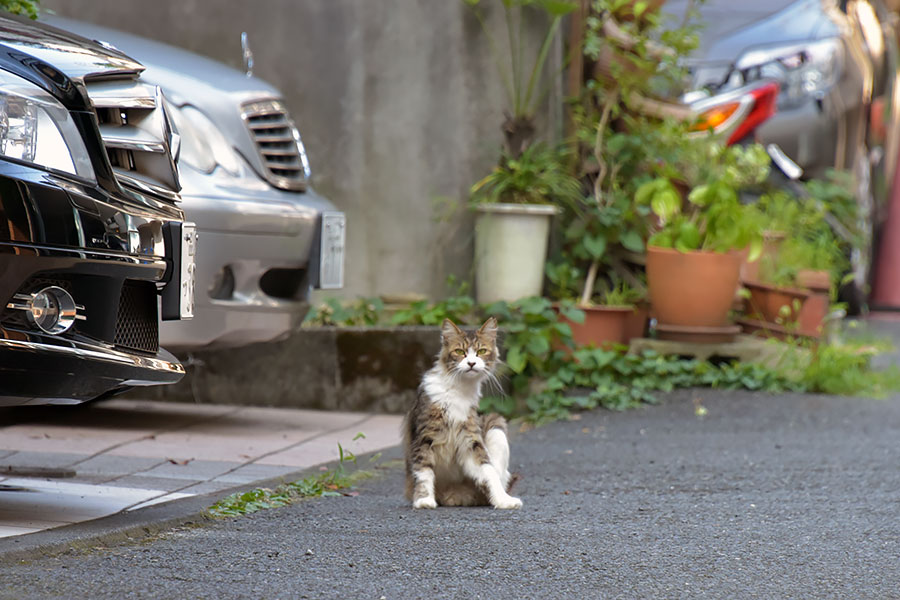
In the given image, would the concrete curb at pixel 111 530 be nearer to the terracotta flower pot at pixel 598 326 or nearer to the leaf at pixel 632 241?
the terracotta flower pot at pixel 598 326

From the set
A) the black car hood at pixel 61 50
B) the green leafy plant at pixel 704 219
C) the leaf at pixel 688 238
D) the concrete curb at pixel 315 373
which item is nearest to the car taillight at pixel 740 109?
the green leafy plant at pixel 704 219

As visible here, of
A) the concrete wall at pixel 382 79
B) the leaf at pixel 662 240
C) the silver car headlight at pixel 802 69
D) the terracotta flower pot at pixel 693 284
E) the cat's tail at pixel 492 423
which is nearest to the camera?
the cat's tail at pixel 492 423

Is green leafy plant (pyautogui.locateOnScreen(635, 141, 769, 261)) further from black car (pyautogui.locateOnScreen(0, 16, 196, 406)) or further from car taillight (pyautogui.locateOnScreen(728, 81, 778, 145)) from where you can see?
black car (pyautogui.locateOnScreen(0, 16, 196, 406))

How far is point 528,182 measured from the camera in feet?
22.3

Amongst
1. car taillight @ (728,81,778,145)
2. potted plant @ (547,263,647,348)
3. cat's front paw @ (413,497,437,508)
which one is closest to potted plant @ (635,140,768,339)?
potted plant @ (547,263,647,348)

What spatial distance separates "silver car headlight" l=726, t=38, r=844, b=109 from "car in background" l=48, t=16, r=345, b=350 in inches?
227

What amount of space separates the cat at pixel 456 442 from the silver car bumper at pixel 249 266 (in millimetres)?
1310

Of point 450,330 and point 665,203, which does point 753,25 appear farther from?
point 450,330

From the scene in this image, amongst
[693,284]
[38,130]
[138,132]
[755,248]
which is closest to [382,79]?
[693,284]

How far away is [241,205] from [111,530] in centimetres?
222

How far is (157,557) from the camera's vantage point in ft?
9.88

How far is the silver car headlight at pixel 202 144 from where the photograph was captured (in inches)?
203

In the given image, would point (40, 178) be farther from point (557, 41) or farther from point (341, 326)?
point (557, 41)

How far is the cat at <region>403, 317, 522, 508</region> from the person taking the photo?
3.98 meters
